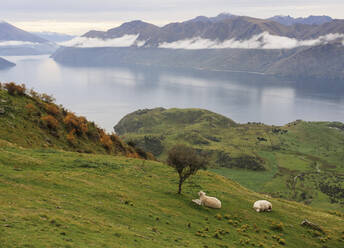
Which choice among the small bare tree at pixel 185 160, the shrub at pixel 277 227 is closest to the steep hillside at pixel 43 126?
the small bare tree at pixel 185 160

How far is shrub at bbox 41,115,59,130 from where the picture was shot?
48938mm

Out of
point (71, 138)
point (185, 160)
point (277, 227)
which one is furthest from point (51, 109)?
point (277, 227)

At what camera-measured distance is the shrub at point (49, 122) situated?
161 ft

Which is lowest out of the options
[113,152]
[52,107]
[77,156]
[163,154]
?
[163,154]

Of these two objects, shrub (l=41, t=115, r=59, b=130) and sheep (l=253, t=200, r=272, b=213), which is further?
shrub (l=41, t=115, r=59, b=130)

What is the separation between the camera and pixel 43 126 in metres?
48.4

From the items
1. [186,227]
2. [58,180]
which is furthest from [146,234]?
[58,180]

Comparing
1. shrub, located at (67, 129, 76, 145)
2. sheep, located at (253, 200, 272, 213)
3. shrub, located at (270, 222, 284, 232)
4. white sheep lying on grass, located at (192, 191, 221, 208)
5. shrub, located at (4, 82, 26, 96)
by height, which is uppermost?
shrub, located at (4, 82, 26, 96)

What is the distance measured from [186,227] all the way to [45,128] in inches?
1244

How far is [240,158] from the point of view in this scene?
192000 mm

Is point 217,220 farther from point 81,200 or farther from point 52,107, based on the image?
point 52,107

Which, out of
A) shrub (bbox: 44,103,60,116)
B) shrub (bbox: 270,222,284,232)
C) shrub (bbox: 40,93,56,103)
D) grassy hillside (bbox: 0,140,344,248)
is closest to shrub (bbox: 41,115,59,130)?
shrub (bbox: 44,103,60,116)

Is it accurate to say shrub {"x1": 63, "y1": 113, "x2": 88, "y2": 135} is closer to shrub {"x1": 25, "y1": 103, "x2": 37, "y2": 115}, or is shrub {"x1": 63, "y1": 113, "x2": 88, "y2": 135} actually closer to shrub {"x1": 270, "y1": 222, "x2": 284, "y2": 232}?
shrub {"x1": 25, "y1": 103, "x2": 37, "y2": 115}

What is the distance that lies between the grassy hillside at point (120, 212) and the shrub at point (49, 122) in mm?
10031
